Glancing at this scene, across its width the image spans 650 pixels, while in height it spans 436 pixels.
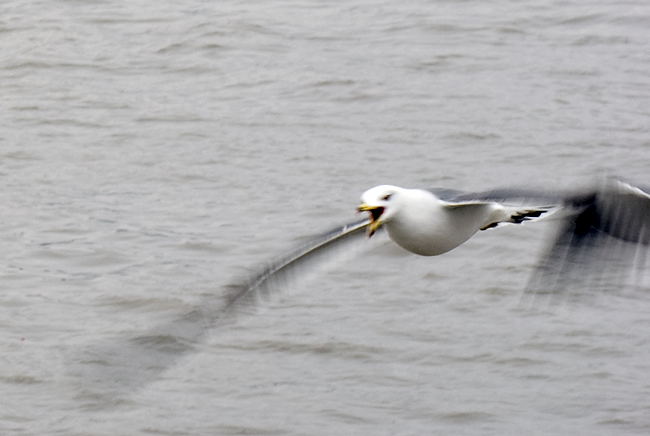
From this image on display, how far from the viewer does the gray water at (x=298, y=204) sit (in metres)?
5.15

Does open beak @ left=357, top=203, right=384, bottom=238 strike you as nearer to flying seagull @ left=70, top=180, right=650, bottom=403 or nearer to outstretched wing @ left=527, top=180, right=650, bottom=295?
flying seagull @ left=70, top=180, right=650, bottom=403

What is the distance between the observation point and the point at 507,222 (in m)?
4.52

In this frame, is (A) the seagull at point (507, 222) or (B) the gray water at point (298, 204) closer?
(A) the seagull at point (507, 222)

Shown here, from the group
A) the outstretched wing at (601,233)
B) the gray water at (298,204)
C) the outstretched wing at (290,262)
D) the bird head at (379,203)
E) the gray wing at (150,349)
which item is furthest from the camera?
the gray water at (298,204)

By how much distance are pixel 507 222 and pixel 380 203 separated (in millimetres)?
617

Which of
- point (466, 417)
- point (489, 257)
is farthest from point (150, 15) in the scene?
point (466, 417)

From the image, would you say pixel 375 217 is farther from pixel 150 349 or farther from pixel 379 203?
pixel 150 349

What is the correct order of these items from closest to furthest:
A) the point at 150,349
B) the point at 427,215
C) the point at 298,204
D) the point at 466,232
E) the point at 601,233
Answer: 1. the point at 601,233
2. the point at 427,215
3. the point at 466,232
4. the point at 150,349
5. the point at 298,204

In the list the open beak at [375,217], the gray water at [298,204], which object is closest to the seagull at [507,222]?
the open beak at [375,217]

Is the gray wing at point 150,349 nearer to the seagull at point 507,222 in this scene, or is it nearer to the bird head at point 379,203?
the seagull at point 507,222

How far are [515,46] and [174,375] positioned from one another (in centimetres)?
516

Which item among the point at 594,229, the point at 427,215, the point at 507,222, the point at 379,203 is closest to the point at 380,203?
the point at 379,203

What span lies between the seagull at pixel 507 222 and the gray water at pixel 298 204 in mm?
217

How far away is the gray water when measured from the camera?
515 centimetres
